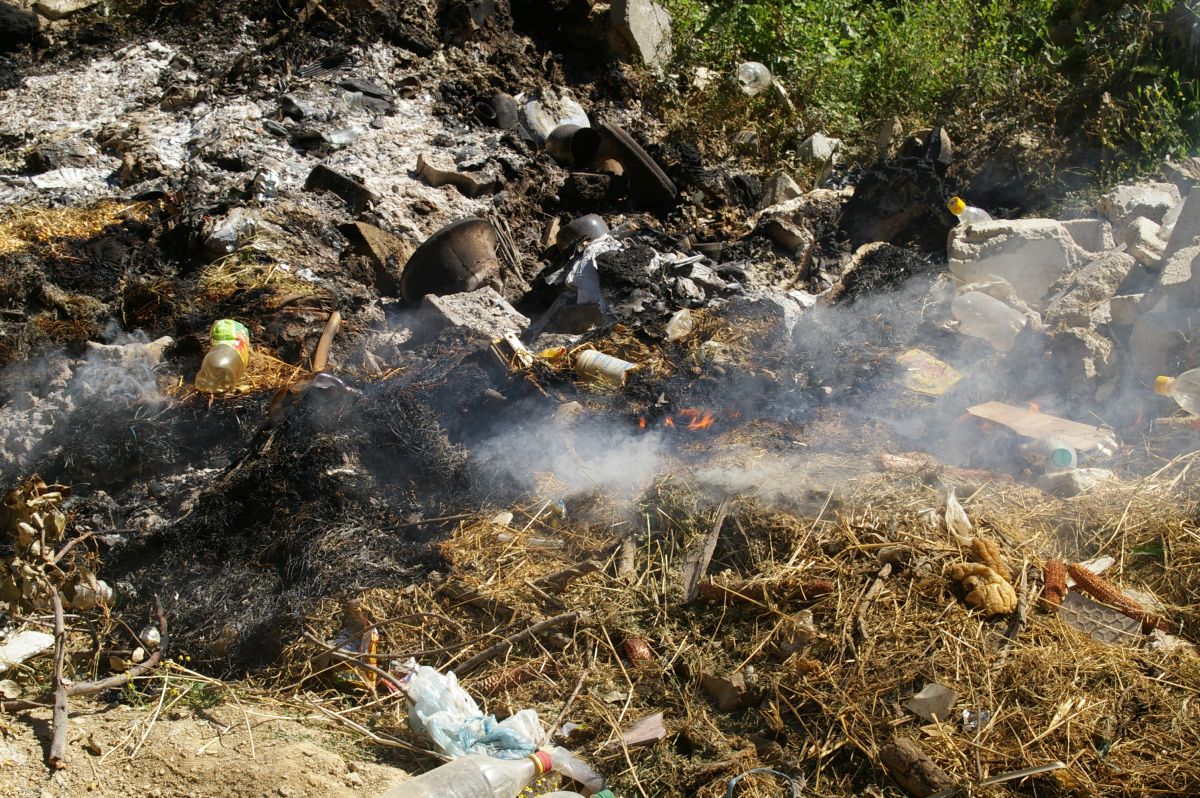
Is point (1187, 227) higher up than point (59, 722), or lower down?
higher up

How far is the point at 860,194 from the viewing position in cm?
730

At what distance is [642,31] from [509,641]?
25.6 feet

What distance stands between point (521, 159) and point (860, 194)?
10.0 ft

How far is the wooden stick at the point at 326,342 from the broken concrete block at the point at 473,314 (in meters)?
0.58

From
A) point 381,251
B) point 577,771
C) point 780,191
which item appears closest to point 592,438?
point 577,771

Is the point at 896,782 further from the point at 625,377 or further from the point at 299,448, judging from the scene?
the point at 299,448

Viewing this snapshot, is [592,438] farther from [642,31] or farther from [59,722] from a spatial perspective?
[642,31]

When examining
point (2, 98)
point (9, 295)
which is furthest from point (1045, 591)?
point (2, 98)

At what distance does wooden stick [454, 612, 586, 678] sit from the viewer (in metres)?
3.83

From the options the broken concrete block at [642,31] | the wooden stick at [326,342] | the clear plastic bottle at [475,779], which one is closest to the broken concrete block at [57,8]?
the broken concrete block at [642,31]

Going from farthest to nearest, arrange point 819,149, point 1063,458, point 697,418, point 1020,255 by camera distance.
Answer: point 819,149
point 1020,255
point 697,418
point 1063,458

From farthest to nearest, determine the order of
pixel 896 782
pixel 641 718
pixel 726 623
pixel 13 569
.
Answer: pixel 13 569
pixel 726 623
pixel 641 718
pixel 896 782

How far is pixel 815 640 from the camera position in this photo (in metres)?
3.59

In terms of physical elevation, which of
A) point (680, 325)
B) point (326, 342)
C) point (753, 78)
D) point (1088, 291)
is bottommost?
point (326, 342)
